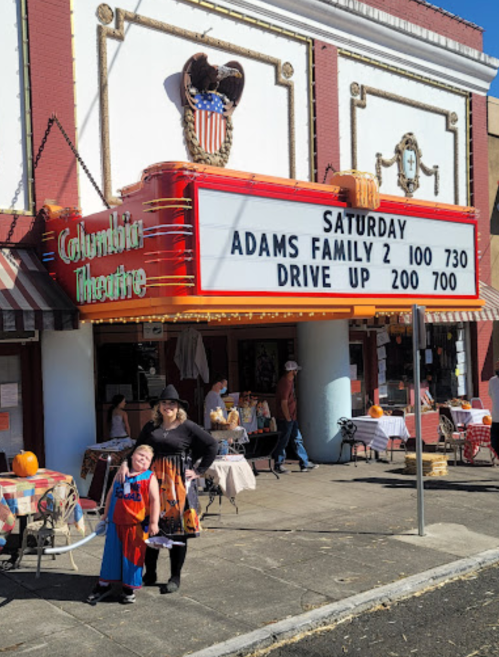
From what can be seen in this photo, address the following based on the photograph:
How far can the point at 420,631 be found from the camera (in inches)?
251

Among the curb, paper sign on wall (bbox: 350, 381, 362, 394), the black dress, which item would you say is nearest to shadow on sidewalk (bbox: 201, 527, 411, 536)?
the curb

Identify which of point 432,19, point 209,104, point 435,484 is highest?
point 432,19

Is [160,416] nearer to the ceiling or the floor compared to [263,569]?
nearer to the ceiling

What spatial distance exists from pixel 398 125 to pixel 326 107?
2.50 m

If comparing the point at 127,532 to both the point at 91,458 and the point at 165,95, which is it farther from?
the point at 165,95

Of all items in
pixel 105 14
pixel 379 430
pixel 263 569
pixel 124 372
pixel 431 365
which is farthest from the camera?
pixel 431 365

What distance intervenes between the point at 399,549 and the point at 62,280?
242 inches

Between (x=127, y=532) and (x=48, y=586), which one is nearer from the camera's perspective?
(x=127, y=532)

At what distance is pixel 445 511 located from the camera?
418 inches

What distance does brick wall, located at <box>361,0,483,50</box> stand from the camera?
17.0m

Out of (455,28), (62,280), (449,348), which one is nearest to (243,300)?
(62,280)

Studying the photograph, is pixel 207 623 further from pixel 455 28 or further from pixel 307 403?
pixel 455 28

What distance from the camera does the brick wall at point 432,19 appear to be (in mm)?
17016

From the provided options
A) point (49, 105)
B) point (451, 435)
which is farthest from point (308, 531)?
point (49, 105)
